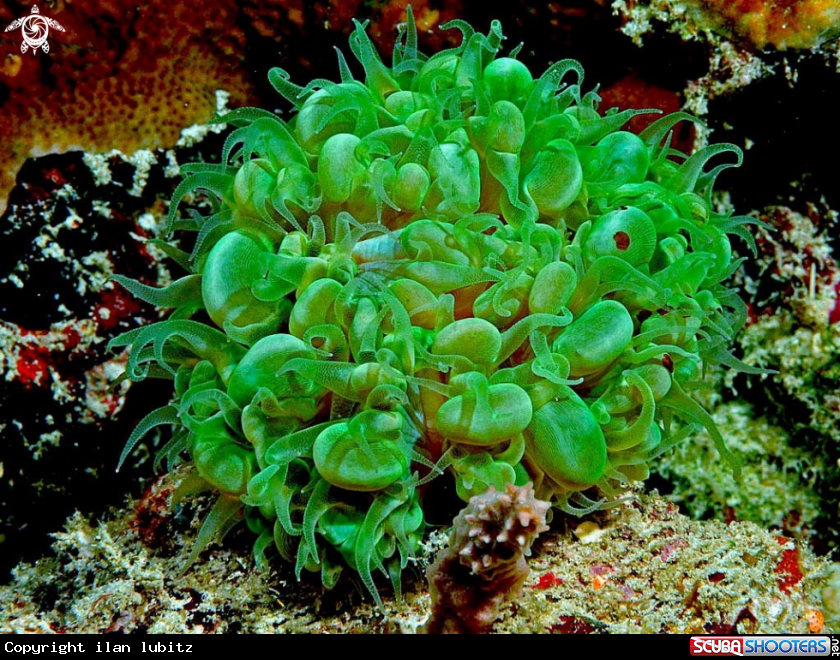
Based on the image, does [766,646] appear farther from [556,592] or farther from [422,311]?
[422,311]

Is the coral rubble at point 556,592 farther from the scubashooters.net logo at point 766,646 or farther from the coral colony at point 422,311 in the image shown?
the coral colony at point 422,311

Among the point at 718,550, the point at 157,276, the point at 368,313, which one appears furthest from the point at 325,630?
the point at 157,276

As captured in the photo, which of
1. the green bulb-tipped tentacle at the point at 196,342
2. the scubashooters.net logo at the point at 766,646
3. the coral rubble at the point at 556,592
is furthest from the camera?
the green bulb-tipped tentacle at the point at 196,342

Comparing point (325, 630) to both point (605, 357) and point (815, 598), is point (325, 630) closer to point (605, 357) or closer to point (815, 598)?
point (605, 357)

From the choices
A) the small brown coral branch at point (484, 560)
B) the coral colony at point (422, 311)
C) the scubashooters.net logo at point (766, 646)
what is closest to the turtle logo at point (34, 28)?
the coral colony at point (422, 311)

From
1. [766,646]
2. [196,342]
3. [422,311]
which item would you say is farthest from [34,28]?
[766,646]

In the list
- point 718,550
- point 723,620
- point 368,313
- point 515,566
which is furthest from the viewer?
point 718,550
